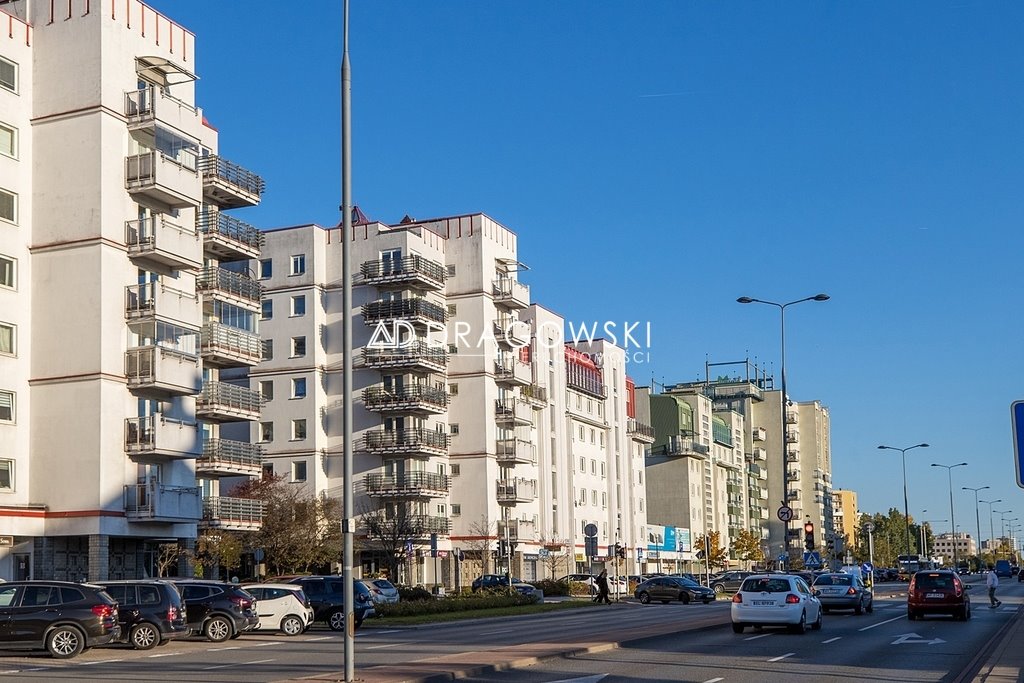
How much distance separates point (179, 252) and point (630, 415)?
71.5 meters

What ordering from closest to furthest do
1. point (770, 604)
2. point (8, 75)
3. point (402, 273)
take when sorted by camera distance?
point (770, 604) < point (8, 75) < point (402, 273)

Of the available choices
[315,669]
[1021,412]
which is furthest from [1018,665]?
[315,669]

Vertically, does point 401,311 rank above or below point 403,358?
above

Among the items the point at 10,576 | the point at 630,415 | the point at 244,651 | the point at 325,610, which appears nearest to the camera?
the point at 244,651

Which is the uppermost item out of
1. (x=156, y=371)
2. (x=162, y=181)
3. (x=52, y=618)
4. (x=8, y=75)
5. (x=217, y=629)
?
(x=8, y=75)

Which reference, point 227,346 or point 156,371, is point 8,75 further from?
point 227,346

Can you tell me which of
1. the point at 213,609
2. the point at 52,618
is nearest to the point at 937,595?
the point at 213,609

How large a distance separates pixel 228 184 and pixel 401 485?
2924cm

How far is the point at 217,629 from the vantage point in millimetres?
33719

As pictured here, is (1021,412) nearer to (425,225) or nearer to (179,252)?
(179,252)

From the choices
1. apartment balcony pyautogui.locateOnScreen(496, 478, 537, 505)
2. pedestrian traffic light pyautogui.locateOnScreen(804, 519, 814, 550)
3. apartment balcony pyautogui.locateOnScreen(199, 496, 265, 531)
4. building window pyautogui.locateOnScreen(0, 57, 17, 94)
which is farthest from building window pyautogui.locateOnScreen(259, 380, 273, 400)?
pedestrian traffic light pyautogui.locateOnScreen(804, 519, 814, 550)

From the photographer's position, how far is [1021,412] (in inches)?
567

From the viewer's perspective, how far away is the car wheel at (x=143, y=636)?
30.3 m

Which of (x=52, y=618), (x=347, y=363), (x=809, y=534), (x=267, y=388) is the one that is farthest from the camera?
(x=267, y=388)
